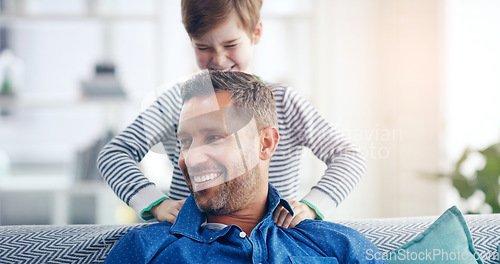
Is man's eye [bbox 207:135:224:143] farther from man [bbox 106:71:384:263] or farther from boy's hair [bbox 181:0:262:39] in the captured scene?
boy's hair [bbox 181:0:262:39]

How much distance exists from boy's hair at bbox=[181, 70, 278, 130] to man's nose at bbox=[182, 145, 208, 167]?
0.29ft

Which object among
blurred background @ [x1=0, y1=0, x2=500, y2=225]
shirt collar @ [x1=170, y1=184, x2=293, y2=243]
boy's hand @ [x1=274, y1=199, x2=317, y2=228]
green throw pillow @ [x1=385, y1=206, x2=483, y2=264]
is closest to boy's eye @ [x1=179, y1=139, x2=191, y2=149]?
shirt collar @ [x1=170, y1=184, x2=293, y2=243]

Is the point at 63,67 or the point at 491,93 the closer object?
the point at 491,93

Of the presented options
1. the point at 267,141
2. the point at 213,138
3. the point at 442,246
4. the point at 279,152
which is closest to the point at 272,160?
the point at 279,152

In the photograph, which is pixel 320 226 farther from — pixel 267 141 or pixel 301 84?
pixel 301 84

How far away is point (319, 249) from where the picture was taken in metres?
0.90

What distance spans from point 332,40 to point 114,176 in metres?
1.74

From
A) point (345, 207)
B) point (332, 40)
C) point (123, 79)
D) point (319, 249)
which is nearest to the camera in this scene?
point (319, 249)

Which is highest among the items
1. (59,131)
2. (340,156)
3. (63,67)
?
(63,67)

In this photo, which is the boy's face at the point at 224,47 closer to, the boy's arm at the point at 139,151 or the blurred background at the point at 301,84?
the boy's arm at the point at 139,151

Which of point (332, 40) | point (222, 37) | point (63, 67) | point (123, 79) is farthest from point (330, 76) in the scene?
point (222, 37)

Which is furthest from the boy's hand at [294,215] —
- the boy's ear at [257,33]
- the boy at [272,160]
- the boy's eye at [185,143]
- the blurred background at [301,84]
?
the blurred background at [301,84]

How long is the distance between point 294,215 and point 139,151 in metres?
0.34

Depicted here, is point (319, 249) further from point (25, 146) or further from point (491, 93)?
point (25, 146)
